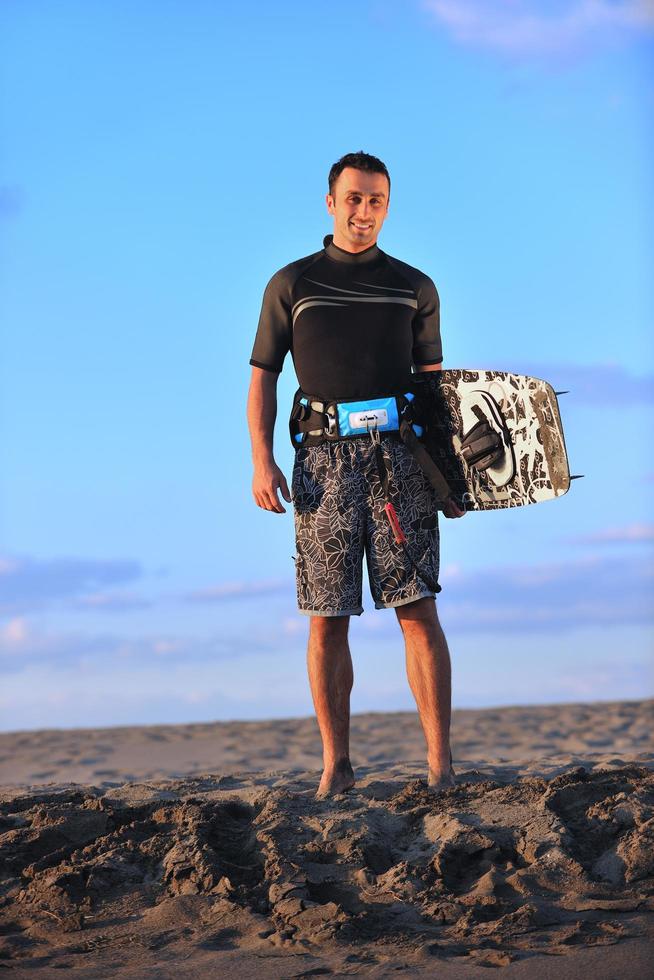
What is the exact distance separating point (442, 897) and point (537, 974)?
2.16ft

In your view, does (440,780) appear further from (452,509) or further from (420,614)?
(452,509)

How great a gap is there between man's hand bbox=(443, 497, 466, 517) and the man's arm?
740 millimetres

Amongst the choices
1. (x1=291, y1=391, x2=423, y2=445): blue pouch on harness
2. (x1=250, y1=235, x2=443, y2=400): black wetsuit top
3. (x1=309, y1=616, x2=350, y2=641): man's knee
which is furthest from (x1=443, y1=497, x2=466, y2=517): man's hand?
(x1=309, y1=616, x2=350, y2=641): man's knee

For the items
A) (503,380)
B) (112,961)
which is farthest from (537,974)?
(503,380)

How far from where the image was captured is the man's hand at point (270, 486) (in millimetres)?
4773

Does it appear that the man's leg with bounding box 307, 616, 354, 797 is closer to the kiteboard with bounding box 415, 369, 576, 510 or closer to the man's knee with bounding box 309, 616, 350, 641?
the man's knee with bounding box 309, 616, 350, 641

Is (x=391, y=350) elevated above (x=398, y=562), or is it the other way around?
(x=391, y=350)

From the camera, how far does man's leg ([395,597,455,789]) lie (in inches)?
185

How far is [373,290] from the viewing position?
4828mm

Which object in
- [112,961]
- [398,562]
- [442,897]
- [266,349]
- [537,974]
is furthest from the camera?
[266,349]

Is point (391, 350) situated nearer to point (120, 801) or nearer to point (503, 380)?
point (503, 380)

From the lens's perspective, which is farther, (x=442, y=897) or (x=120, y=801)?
(x=120, y=801)

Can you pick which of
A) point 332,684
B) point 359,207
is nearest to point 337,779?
point 332,684

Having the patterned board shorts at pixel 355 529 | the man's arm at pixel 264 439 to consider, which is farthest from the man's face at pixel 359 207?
the patterned board shorts at pixel 355 529
